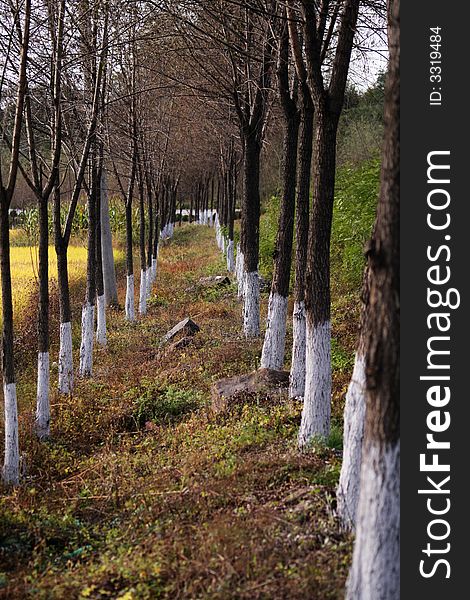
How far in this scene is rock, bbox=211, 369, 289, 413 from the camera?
9312 millimetres

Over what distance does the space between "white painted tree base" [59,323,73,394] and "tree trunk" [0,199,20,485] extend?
3.03 meters

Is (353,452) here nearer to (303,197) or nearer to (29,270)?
(303,197)

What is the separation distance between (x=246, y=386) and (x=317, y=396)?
242 cm

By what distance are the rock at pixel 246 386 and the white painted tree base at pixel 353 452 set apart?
142 inches

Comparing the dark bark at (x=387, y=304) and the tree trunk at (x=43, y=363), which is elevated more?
the dark bark at (x=387, y=304)

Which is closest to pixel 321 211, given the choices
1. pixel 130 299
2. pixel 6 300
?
pixel 6 300

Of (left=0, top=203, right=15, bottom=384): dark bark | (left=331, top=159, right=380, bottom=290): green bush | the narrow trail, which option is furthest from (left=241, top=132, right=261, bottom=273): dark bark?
(left=0, top=203, right=15, bottom=384): dark bark

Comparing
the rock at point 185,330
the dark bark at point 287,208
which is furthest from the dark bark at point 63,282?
the rock at point 185,330

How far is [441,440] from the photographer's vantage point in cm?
438

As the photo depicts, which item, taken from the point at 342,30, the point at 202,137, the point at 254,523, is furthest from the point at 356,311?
the point at 202,137

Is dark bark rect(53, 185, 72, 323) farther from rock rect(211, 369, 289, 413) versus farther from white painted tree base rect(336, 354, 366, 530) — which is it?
white painted tree base rect(336, 354, 366, 530)

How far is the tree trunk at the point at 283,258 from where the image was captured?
1047cm

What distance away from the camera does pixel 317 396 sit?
727cm

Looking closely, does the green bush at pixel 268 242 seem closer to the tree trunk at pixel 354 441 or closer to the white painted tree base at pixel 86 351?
the white painted tree base at pixel 86 351
